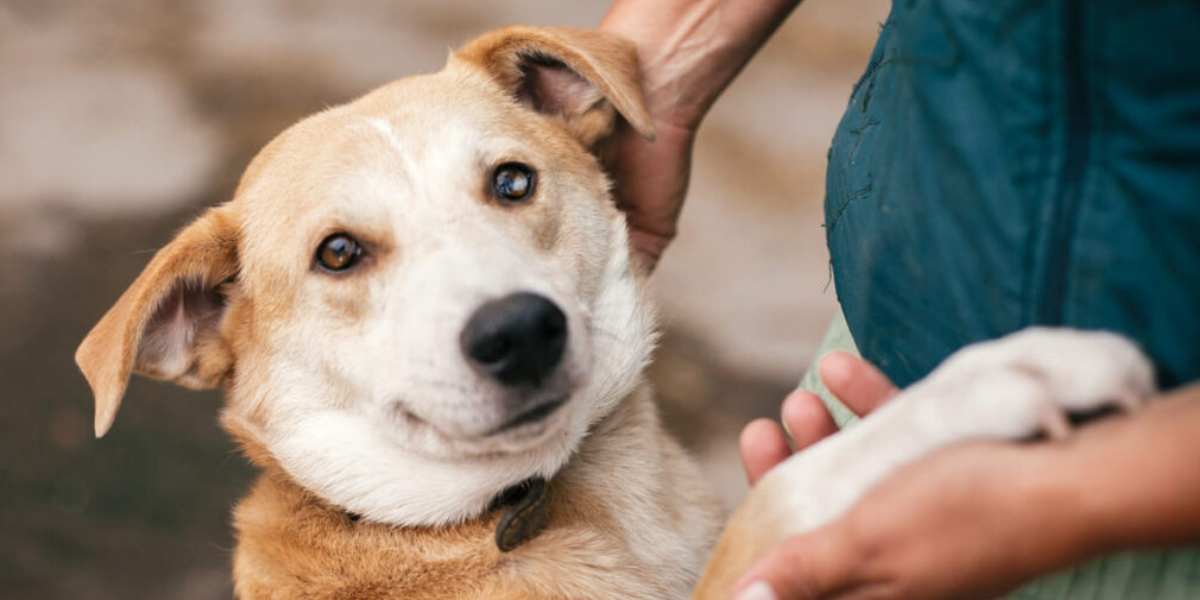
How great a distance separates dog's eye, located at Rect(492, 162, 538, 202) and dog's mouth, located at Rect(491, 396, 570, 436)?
1.80ft

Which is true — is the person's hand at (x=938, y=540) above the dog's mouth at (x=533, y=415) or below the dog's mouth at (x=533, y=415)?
above

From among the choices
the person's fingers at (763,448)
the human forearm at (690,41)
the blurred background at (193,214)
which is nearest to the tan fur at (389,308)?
the human forearm at (690,41)

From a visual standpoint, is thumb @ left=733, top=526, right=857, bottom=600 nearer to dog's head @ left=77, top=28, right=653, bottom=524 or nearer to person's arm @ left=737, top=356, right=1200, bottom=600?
person's arm @ left=737, top=356, right=1200, bottom=600

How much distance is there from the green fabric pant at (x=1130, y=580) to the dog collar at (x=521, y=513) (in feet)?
3.08

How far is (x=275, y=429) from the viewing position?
204 centimetres

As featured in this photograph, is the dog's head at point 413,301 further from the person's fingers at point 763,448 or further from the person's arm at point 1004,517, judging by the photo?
the person's arm at point 1004,517

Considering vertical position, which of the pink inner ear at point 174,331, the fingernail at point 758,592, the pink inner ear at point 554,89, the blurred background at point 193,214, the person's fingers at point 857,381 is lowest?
the blurred background at point 193,214

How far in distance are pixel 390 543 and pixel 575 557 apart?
40 cm

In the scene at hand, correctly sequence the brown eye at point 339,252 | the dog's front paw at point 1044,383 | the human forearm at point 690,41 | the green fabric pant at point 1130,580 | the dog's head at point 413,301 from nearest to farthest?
1. the dog's front paw at point 1044,383
2. the green fabric pant at point 1130,580
3. the dog's head at point 413,301
4. the brown eye at point 339,252
5. the human forearm at point 690,41

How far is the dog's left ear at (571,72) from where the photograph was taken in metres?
2.15

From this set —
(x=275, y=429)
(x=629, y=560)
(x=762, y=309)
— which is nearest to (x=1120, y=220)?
(x=629, y=560)

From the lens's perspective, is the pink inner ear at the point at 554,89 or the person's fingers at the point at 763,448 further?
the pink inner ear at the point at 554,89

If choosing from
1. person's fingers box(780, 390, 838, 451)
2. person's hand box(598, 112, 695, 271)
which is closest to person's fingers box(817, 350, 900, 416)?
person's fingers box(780, 390, 838, 451)

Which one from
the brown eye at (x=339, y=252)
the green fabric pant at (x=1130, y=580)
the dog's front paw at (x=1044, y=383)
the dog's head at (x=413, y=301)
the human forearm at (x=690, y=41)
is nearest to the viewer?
the dog's front paw at (x=1044, y=383)
